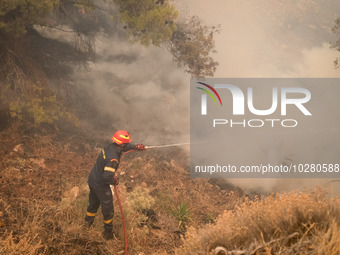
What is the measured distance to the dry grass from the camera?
3.30 m

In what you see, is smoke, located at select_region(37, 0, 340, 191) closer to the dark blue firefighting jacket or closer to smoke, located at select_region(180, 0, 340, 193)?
smoke, located at select_region(180, 0, 340, 193)

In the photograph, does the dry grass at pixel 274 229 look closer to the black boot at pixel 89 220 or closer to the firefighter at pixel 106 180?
the firefighter at pixel 106 180

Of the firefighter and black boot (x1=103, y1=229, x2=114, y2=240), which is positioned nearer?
the firefighter

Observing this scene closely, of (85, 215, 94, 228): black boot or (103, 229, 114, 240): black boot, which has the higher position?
(85, 215, 94, 228): black boot

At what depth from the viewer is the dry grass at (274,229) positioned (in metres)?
3.30

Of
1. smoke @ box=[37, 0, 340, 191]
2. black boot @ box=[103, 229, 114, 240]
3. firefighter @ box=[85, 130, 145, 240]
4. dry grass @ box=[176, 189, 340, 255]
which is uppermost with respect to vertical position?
smoke @ box=[37, 0, 340, 191]

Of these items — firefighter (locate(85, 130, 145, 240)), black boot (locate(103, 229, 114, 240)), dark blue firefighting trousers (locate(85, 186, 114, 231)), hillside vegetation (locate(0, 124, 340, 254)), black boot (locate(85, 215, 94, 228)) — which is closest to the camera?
hillside vegetation (locate(0, 124, 340, 254))

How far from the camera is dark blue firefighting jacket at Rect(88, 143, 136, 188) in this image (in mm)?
4844

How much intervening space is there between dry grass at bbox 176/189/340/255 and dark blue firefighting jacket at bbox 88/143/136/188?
1.62 meters

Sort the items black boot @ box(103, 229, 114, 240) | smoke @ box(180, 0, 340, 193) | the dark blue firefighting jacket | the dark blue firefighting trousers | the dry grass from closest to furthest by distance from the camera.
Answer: the dry grass, the dark blue firefighting jacket, the dark blue firefighting trousers, black boot @ box(103, 229, 114, 240), smoke @ box(180, 0, 340, 193)

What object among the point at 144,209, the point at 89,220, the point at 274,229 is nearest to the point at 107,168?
the point at 89,220

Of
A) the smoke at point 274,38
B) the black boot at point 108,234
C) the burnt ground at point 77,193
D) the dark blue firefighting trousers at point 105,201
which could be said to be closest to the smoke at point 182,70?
the smoke at point 274,38

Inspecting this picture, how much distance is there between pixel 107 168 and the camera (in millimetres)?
4840

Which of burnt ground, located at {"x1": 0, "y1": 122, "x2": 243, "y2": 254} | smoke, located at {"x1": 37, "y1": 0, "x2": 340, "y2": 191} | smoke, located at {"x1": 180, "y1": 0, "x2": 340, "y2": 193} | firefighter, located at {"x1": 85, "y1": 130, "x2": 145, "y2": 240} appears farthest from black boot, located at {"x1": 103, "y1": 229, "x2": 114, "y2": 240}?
smoke, located at {"x1": 180, "y1": 0, "x2": 340, "y2": 193}
